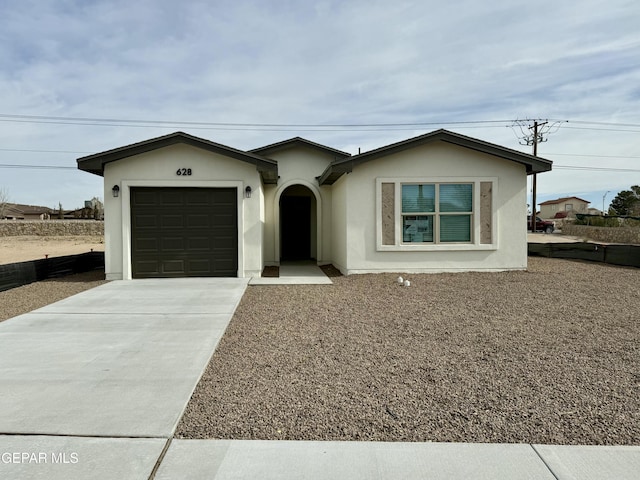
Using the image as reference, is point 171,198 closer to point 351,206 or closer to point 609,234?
point 351,206

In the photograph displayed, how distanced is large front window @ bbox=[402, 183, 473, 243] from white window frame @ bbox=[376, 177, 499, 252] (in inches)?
3.5

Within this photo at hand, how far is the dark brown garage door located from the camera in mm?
10812

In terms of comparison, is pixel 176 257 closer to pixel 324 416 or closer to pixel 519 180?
pixel 324 416

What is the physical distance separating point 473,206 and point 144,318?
28.3 feet

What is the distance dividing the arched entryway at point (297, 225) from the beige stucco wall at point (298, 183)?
1754mm

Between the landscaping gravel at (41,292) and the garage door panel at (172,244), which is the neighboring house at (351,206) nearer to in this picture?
the garage door panel at (172,244)

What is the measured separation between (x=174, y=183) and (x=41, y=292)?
12.7 feet

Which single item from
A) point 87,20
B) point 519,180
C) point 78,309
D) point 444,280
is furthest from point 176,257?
point 519,180

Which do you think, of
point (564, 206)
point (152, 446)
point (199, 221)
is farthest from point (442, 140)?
point (564, 206)

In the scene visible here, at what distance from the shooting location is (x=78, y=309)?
7395 millimetres

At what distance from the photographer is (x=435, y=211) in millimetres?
11281

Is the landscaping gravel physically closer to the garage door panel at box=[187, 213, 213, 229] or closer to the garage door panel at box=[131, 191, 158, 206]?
the garage door panel at box=[131, 191, 158, 206]

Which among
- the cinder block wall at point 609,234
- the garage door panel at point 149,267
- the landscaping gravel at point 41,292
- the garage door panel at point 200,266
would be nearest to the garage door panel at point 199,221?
the garage door panel at point 200,266

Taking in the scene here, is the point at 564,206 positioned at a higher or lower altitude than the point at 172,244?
higher
